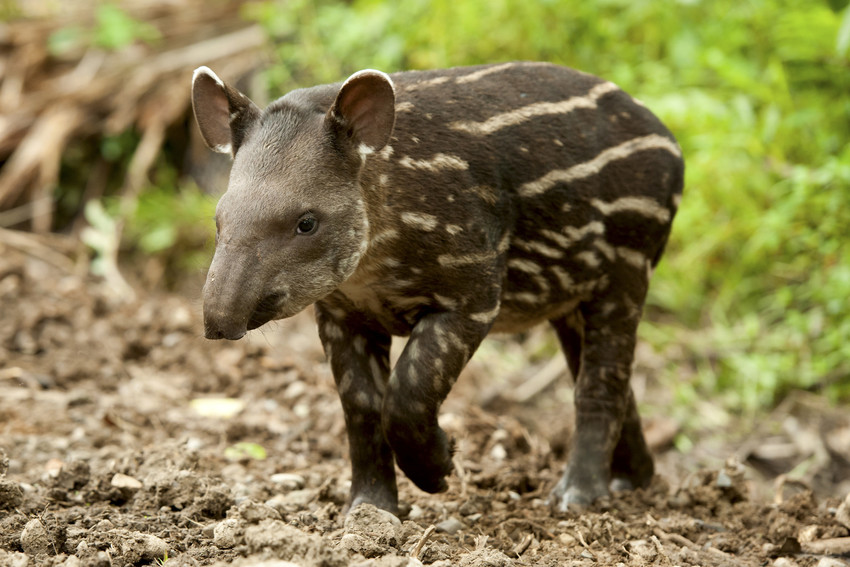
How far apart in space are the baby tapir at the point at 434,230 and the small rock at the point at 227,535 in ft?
2.37

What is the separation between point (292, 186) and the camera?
380cm

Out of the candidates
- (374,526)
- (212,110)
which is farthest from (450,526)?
(212,110)

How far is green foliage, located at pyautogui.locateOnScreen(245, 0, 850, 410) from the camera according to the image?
736 centimetres

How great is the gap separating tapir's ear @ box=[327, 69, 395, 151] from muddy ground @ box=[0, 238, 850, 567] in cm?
104

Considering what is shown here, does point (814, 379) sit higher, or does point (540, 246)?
point (540, 246)

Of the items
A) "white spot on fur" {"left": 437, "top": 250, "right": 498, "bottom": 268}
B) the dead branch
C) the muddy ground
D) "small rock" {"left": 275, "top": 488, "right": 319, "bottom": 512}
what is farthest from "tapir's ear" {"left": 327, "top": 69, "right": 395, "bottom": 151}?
the dead branch

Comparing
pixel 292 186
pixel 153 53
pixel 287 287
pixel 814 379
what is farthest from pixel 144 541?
pixel 153 53

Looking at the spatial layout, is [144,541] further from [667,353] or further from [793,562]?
[667,353]

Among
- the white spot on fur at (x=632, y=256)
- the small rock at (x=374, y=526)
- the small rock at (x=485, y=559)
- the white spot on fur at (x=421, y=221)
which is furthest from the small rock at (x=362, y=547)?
the white spot on fur at (x=632, y=256)

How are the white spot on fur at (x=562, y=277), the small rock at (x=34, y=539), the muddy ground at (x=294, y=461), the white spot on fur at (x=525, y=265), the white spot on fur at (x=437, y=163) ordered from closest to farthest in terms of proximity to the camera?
the small rock at (x=34, y=539), the muddy ground at (x=294, y=461), the white spot on fur at (x=437, y=163), the white spot on fur at (x=525, y=265), the white spot on fur at (x=562, y=277)

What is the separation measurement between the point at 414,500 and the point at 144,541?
1685 millimetres

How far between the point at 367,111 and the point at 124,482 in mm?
1960

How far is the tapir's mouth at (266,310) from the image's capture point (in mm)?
3677

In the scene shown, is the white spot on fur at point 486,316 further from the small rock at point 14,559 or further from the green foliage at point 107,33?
the green foliage at point 107,33
